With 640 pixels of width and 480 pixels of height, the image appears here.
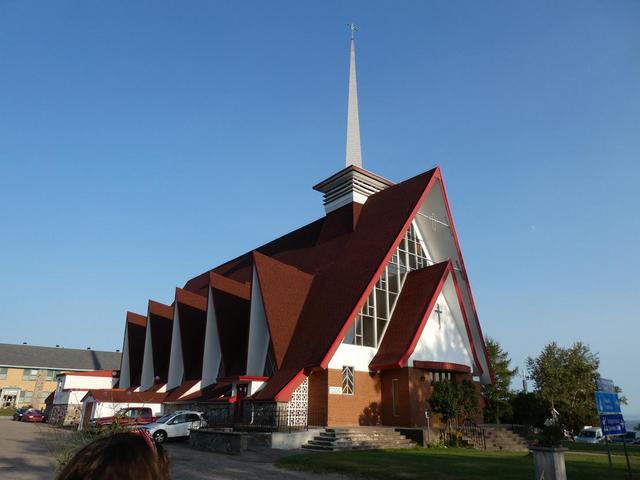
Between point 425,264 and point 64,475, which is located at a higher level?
point 425,264

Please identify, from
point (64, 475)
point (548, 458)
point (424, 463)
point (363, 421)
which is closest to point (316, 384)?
point (363, 421)

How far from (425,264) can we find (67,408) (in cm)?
2824

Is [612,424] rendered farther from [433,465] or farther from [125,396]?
[125,396]

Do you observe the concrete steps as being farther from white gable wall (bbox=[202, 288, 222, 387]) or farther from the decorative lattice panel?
white gable wall (bbox=[202, 288, 222, 387])

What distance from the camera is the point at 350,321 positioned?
2253cm

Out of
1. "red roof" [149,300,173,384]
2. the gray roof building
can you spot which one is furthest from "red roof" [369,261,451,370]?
the gray roof building

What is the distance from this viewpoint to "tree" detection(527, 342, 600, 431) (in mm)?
37622

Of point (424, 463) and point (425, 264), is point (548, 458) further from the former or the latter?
point (425, 264)

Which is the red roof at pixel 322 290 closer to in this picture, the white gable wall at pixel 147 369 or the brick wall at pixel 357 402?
the brick wall at pixel 357 402

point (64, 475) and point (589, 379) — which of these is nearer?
point (64, 475)

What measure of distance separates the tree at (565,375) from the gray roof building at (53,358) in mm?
57208

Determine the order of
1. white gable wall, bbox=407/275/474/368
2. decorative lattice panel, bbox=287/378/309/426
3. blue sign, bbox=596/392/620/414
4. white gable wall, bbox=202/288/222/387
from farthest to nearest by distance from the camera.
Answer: white gable wall, bbox=202/288/222/387 → white gable wall, bbox=407/275/474/368 → decorative lattice panel, bbox=287/378/309/426 → blue sign, bbox=596/392/620/414

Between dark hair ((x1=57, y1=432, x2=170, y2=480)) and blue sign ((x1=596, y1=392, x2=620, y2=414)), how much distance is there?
42.8 ft

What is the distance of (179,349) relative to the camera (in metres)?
34.0
